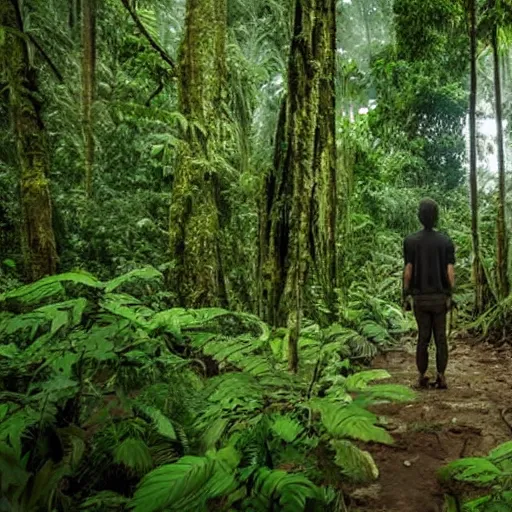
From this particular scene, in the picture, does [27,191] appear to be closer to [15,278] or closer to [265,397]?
[15,278]

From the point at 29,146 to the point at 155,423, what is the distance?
3401 millimetres

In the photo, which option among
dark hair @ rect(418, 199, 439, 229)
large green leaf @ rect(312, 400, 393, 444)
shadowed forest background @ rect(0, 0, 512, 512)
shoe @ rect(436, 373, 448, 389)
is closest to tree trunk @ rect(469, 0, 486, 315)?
shadowed forest background @ rect(0, 0, 512, 512)

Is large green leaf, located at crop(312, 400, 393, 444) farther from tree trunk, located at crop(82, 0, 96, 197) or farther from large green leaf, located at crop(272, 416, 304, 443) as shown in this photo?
tree trunk, located at crop(82, 0, 96, 197)

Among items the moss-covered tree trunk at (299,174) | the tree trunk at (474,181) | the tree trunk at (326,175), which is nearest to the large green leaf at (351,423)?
the moss-covered tree trunk at (299,174)

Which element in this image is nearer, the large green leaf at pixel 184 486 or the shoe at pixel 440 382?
the large green leaf at pixel 184 486

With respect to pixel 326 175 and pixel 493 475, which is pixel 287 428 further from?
pixel 326 175

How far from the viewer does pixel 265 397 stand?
262 centimetres

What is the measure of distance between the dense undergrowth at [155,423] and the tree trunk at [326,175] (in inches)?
63.2

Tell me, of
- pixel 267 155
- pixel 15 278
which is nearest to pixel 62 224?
pixel 15 278

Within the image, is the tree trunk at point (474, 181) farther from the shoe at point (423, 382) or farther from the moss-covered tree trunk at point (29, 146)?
the moss-covered tree trunk at point (29, 146)

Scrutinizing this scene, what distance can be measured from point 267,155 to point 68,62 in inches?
175

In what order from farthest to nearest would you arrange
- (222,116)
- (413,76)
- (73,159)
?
(413,76) < (73,159) < (222,116)

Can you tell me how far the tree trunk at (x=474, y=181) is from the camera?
7301mm

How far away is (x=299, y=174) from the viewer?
140 inches
